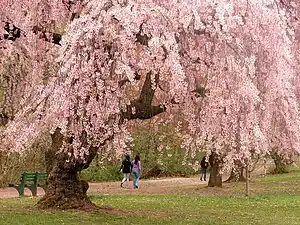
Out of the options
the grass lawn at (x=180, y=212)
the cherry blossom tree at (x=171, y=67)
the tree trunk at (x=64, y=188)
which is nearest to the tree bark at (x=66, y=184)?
the tree trunk at (x=64, y=188)

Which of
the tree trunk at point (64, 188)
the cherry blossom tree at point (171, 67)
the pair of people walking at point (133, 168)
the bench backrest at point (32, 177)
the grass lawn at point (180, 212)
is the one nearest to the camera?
the cherry blossom tree at point (171, 67)

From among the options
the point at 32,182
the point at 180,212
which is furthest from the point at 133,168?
the point at 180,212

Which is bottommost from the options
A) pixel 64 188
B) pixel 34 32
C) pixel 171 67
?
pixel 64 188

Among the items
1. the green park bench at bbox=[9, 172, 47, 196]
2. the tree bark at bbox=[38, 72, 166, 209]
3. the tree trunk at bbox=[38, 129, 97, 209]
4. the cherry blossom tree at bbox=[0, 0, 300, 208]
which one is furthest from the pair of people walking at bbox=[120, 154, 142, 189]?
the cherry blossom tree at bbox=[0, 0, 300, 208]

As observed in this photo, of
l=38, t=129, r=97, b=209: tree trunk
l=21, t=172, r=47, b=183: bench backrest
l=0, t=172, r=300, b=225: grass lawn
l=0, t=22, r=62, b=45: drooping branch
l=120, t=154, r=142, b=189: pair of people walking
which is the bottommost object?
l=0, t=172, r=300, b=225: grass lawn

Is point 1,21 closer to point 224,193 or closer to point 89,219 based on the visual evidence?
point 89,219

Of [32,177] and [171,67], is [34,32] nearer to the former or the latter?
[171,67]

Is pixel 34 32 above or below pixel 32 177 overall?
above

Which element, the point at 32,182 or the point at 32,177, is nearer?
the point at 32,177

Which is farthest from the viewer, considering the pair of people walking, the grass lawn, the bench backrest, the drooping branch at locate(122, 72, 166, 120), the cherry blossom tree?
the pair of people walking

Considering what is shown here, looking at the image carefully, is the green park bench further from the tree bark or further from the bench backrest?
the tree bark

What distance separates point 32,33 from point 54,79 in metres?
3.47

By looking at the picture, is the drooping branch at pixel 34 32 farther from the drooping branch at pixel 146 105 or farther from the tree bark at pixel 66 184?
the drooping branch at pixel 146 105

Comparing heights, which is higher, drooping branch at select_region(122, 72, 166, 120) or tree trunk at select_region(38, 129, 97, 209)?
drooping branch at select_region(122, 72, 166, 120)
